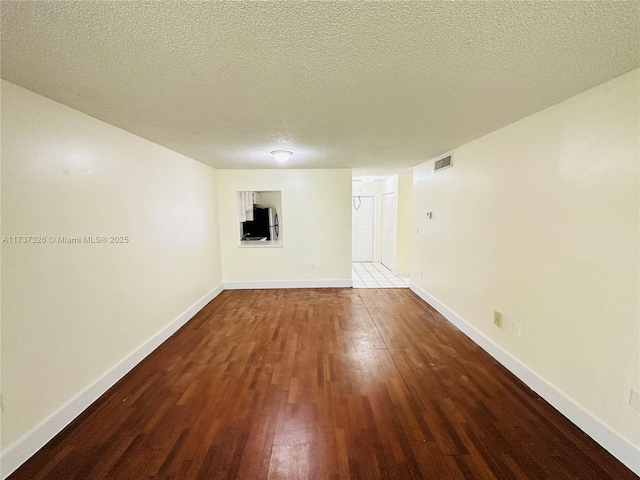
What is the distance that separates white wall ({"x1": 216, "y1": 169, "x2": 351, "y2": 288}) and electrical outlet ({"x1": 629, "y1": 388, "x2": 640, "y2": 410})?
3657 mm

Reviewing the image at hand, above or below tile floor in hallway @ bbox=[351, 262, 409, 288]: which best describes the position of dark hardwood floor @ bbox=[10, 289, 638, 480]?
below

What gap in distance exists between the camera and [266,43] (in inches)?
43.8

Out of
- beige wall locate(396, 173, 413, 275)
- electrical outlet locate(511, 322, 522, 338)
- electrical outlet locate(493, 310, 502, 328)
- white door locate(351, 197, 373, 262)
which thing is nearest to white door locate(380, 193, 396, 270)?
beige wall locate(396, 173, 413, 275)

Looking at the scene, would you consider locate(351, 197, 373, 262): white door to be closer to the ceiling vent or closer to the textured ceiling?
the ceiling vent

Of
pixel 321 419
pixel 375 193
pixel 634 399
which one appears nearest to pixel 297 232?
pixel 375 193

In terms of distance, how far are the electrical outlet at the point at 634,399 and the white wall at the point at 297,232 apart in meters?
3.66

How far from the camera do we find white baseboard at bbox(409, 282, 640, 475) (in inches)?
56.2

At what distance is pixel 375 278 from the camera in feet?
18.1

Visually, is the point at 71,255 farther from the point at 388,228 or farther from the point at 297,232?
the point at 388,228

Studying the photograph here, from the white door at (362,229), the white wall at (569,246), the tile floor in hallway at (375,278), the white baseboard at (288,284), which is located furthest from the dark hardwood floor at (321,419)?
the white door at (362,229)

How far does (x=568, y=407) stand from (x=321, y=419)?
1721 millimetres

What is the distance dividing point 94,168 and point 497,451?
135 inches

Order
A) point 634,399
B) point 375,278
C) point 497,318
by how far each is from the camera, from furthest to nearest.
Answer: point 375,278, point 497,318, point 634,399

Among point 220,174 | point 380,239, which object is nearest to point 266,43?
point 220,174
